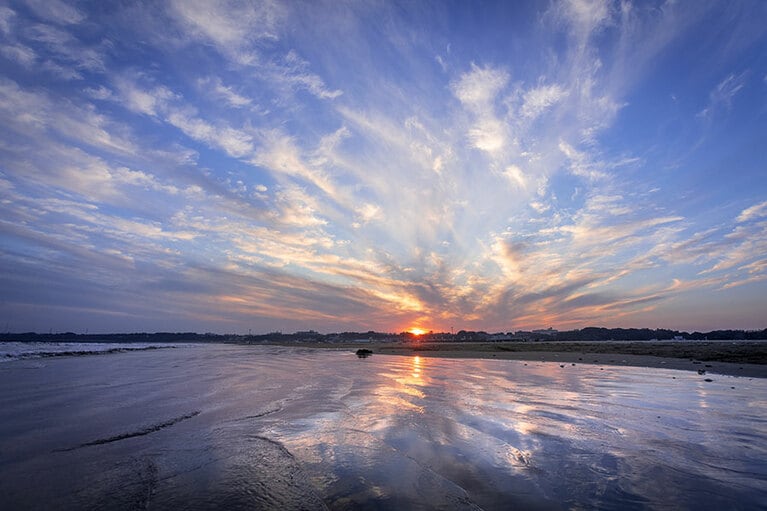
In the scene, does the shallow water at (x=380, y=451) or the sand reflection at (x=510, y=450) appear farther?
the sand reflection at (x=510, y=450)

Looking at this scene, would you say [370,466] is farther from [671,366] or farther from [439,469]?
[671,366]

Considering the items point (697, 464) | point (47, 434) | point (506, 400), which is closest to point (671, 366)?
point (506, 400)

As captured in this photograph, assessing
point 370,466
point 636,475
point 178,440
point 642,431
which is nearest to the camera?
point 636,475

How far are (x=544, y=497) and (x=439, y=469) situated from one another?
6.49 feet

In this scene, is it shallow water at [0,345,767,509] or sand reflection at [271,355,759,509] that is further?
sand reflection at [271,355,759,509]

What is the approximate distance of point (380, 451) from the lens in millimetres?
7914

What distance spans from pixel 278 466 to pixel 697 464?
26.5ft

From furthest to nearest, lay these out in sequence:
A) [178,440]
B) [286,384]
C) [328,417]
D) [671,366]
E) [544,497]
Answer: [671,366], [286,384], [328,417], [178,440], [544,497]

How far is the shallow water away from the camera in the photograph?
5.49 m

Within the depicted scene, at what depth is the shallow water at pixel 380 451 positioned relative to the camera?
5.49 m

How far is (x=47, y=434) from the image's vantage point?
8.88m

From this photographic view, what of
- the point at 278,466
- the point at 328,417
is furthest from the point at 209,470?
the point at 328,417

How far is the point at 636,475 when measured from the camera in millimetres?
6488

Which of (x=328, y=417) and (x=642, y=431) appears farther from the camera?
(x=328, y=417)
